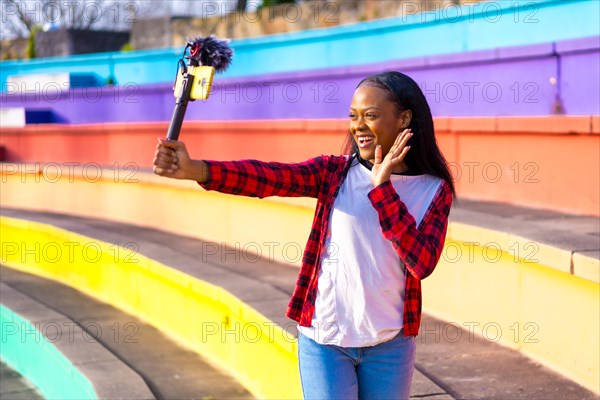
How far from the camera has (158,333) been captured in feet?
23.2

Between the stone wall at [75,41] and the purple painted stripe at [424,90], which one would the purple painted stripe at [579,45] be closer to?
the purple painted stripe at [424,90]

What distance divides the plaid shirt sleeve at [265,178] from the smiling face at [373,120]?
171mm

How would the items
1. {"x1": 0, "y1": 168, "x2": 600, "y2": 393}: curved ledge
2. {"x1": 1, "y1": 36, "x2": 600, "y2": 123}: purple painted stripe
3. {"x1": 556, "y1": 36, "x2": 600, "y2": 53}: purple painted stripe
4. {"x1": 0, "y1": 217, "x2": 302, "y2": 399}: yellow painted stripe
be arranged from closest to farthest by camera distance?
{"x1": 0, "y1": 168, "x2": 600, "y2": 393}: curved ledge
{"x1": 0, "y1": 217, "x2": 302, "y2": 399}: yellow painted stripe
{"x1": 556, "y1": 36, "x2": 600, "y2": 53}: purple painted stripe
{"x1": 1, "y1": 36, "x2": 600, "y2": 123}: purple painted stripe

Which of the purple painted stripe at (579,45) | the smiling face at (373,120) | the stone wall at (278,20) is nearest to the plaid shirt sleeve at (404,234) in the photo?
the smiling face at (373,120)

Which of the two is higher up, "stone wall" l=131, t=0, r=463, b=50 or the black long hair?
"stone wall" l=131, t=0, r=463, b=50

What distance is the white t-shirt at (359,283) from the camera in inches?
114

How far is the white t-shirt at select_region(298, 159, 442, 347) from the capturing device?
2.91 metres

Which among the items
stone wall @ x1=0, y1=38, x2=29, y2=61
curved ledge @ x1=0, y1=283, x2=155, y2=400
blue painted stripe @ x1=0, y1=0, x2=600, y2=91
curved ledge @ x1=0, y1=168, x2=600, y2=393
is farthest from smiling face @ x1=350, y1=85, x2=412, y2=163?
stone wall @ x1=0, y1=38, x2=29, y2=61

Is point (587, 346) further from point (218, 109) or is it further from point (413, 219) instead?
point (218, 109)

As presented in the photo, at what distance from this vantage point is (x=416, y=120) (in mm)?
3041

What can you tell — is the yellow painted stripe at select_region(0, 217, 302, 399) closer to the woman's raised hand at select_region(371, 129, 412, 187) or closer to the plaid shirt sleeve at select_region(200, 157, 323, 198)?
the plaid shirt sleeve at select_region(200, 157, 323, 198)

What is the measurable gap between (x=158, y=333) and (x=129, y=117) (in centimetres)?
434

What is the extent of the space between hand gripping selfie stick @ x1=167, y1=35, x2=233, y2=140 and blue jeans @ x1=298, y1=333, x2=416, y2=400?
2.39 ft

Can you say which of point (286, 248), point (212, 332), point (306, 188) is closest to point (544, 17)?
point (286, 248)
